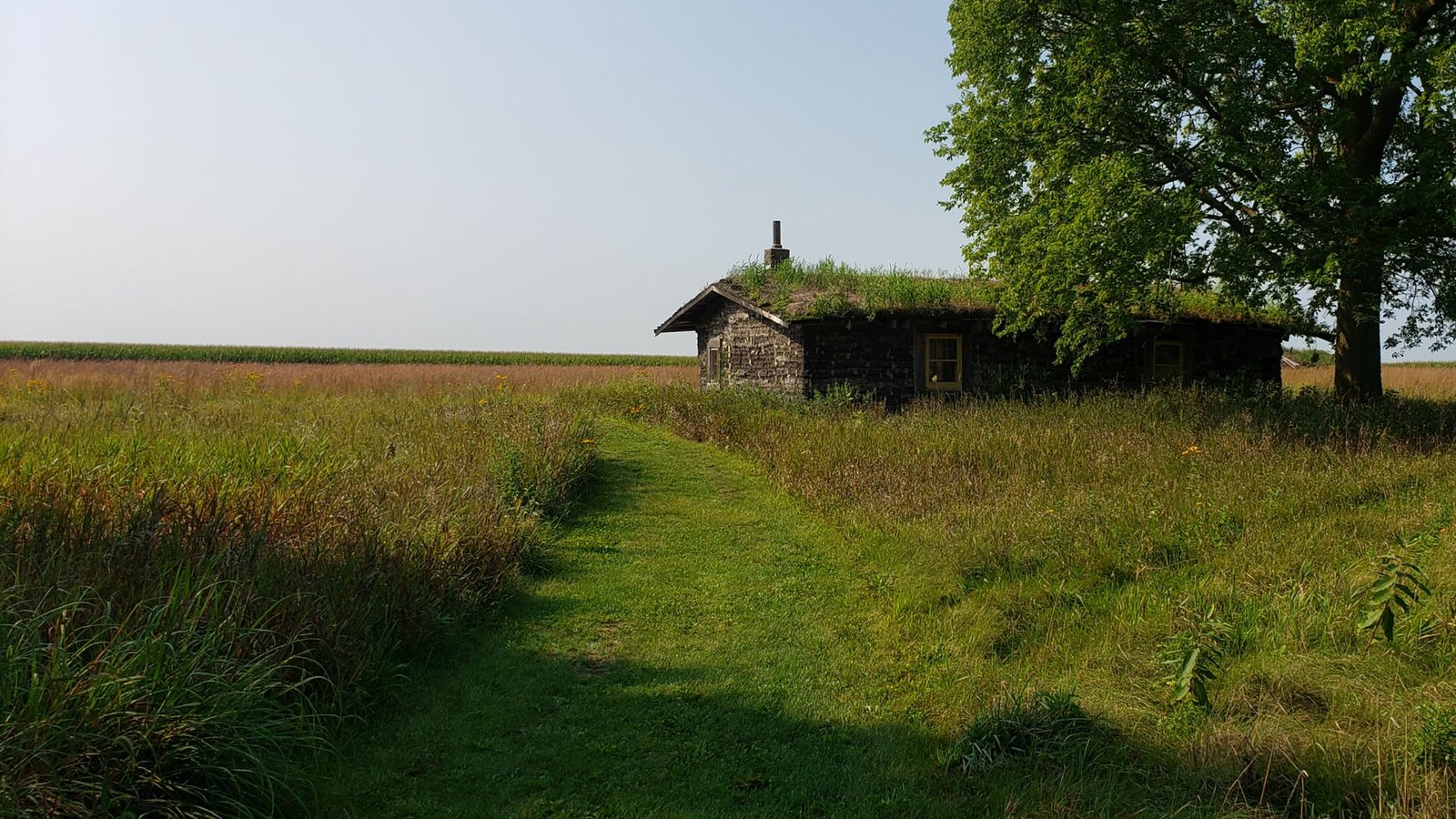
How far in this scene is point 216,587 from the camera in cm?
552

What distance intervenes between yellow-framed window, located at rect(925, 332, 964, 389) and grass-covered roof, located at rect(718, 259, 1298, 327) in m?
0.96

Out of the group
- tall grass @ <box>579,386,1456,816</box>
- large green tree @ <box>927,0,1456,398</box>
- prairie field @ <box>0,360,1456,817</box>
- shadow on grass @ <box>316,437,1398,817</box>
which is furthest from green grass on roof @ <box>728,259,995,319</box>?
shadow on grass @ <box>316,437,1398,817</box>

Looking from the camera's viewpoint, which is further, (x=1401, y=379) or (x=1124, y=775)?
(x=1401, y=379)

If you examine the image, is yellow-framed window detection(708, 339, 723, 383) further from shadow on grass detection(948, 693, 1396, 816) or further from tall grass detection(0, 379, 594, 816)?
shadow on grass detection(948, 693, 1396, 816)

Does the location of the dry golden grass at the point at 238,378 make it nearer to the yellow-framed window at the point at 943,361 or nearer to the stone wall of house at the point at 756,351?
the stone wall of house at the point at 756,351

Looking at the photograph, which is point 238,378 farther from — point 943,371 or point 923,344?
point 943,371

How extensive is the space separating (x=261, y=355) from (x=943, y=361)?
1946 inches

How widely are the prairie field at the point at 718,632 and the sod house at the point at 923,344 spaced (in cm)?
829

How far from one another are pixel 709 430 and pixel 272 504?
431 inches

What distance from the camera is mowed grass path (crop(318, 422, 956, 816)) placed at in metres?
4.77

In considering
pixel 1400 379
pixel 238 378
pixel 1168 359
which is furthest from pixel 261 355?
pixel 1400 379

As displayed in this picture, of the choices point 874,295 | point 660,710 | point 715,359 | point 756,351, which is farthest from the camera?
point 715,359

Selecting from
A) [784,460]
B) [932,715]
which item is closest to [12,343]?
[784,460]

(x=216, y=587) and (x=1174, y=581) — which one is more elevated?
(x=216, y=587)
